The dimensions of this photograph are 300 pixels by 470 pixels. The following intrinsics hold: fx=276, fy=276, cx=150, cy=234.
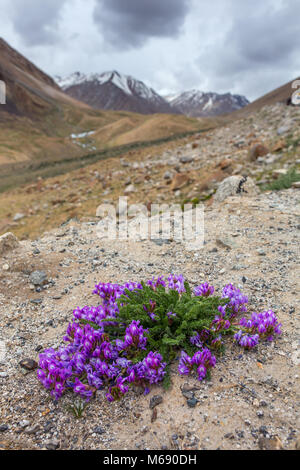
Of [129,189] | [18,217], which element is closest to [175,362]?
[129,189]

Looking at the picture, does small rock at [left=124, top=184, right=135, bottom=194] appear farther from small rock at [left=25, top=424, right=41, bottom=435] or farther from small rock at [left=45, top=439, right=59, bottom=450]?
small rock at [left=45, top=439, right=59, bottom=450]

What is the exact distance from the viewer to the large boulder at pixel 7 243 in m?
5.87

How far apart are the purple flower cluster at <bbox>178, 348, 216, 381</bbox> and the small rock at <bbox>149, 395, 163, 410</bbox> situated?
1.05 feet

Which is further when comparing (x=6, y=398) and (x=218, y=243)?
(x=218, y=243)

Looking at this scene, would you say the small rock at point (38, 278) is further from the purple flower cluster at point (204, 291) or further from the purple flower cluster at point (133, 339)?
the purple flower cluster at point (204, 291)

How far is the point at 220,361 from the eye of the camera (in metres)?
3.03

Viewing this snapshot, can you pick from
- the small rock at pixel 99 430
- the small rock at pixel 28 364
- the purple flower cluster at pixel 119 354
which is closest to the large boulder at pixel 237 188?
the purple flower cluster at pixel 119 354

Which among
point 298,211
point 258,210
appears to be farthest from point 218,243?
point 298,211

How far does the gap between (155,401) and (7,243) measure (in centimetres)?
480

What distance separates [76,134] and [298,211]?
107m

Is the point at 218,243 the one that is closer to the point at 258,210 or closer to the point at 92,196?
the point at 258,210

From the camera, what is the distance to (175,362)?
3072mm

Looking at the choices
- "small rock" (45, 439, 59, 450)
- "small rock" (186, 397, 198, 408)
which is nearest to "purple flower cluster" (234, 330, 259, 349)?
"small rock" (186, 397, 198, 408)

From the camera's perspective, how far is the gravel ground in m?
2.42
